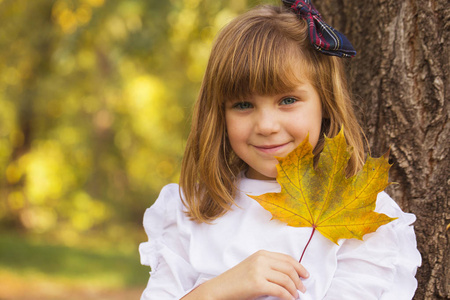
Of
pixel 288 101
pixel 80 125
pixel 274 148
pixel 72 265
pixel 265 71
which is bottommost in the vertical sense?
pixel 72 265

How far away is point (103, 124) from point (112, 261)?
172 inches

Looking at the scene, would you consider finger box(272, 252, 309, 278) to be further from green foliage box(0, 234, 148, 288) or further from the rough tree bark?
green foliage box(0, 234, 148, 288)

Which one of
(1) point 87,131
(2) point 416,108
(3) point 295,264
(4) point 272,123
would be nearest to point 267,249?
(3) point 295,264

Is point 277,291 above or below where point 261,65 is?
below

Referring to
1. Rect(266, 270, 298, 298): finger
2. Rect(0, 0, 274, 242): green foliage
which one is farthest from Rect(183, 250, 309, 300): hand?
Rect(0, 0, 274, 242): green foliage

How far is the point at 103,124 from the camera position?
1121 centimetres

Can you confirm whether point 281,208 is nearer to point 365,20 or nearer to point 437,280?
point 437,280

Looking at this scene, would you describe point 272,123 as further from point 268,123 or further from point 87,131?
point 87,131

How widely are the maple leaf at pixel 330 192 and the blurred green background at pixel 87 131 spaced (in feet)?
10.5

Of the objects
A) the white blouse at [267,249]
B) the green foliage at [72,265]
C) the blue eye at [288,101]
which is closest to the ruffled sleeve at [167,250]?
the white blouse at [267,249]

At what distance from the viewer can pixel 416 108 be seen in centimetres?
179

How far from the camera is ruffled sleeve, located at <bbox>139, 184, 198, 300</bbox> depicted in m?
1.78

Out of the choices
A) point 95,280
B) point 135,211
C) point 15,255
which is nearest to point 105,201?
point 135,211

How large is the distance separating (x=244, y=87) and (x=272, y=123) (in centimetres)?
16
